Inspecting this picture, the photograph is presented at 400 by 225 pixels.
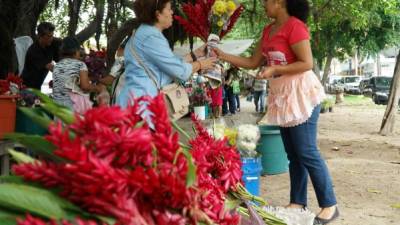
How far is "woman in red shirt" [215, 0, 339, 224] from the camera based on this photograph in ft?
Answer: 11.8

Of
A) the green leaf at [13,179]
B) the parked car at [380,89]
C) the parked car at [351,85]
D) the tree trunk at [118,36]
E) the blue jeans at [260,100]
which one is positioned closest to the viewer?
the green leaf at [13,179]

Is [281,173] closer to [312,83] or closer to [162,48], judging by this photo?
[312,83]

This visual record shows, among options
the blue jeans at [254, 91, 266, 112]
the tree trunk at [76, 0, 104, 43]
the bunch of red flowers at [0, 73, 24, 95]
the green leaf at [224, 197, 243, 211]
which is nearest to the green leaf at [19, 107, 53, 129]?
the green leaf at [224, 197, 243, 211]

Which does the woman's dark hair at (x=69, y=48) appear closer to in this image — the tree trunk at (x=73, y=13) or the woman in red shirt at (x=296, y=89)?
the woman in red shirt at (x=296, y=89)

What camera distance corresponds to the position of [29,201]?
1016 mm

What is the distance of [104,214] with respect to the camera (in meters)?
1.06

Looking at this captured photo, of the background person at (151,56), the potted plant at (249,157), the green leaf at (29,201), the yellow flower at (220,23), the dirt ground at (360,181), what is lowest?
the dirt ground at (360,181)

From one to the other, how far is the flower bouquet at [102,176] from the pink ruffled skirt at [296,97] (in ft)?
8.45

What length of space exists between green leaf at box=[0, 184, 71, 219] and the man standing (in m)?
5.44

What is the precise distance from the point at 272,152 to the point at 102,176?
18.4 ft

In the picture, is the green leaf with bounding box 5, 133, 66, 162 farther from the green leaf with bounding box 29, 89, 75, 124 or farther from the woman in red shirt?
the woman in red shirt

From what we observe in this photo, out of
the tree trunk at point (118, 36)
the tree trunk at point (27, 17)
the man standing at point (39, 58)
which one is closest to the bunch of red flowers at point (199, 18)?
the man standing at point (39, 58)

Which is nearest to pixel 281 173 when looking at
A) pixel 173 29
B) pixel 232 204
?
pixel 173 29

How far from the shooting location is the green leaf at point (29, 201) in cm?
102
